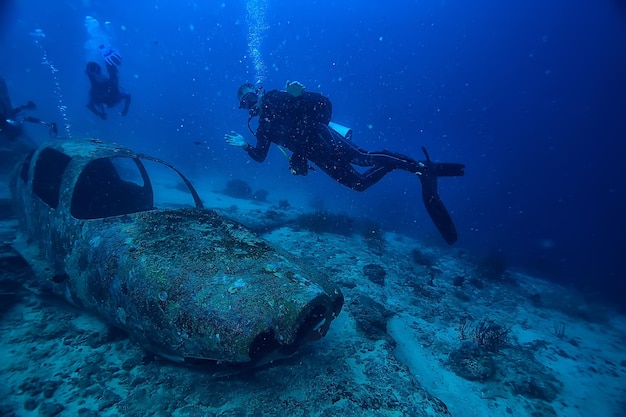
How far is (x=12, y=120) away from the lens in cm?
1020

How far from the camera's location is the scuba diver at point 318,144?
221 inches

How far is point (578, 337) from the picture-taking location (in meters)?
7.17

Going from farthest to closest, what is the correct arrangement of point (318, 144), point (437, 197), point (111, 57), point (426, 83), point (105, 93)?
point (426, 83) < point (105, 93) < point (111, 57) < point (318, 144) < point (437, 197)

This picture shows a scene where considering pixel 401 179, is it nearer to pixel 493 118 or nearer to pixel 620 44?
pixel 620 44

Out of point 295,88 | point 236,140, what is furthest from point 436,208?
point 236,140

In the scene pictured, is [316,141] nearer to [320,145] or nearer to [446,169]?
[320,145]

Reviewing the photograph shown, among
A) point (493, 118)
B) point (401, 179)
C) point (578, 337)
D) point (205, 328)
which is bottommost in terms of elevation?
point (578, 337)

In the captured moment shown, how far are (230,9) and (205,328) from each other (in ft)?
422

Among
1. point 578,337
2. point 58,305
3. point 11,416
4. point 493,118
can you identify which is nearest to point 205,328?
point 11,416

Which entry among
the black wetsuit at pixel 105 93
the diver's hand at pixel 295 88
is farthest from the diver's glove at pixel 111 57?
the diver's hand at pixel 295 88

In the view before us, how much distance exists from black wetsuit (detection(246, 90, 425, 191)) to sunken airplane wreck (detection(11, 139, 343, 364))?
305cm

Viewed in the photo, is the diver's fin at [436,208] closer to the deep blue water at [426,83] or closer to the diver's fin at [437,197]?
the diver's fin at [437,197]

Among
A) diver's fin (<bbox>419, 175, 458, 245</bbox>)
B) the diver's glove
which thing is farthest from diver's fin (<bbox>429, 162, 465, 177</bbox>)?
the diver's glove

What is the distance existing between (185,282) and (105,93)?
14.1 m
